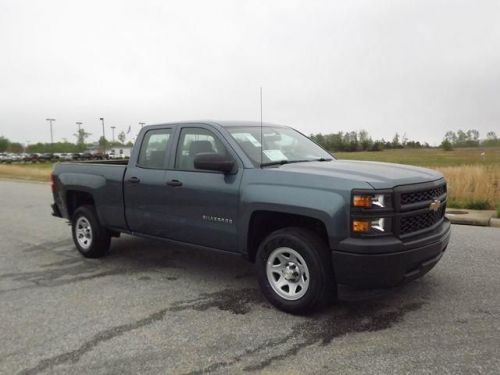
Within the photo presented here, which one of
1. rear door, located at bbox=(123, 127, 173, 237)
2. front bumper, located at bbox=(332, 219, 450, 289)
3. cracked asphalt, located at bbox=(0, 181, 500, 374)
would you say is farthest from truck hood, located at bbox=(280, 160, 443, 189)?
rear door, located at bbox=(123, 127, 173, 237)

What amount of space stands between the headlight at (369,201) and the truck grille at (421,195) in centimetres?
22

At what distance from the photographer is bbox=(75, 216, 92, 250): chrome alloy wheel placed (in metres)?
6.58

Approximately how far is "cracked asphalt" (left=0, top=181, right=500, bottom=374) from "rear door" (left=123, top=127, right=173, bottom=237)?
65cm

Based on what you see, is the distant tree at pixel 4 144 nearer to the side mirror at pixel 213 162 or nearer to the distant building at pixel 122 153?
the distant building at pixel 122 153

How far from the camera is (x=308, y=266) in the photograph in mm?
4094

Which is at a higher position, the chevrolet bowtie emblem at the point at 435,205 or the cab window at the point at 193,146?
the cab window at the point at 193,146

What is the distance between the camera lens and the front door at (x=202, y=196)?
468cm

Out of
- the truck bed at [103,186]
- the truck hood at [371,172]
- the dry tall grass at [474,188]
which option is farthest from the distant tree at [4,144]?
the truck hood at [371,172]

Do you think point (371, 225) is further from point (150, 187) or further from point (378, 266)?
point (150, 187)

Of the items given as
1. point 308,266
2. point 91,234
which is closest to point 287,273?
point 308,266

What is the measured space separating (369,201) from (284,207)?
762 millimetres

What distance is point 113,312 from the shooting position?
4.48 m

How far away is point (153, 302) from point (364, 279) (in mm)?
2121

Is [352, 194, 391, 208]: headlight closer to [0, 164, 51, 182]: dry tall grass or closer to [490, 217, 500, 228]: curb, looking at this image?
[490, 217, 500, 228]: curb
